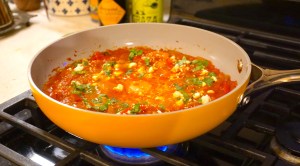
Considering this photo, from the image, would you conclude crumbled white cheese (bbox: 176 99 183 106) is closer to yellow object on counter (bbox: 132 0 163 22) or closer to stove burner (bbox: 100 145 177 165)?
stove burner (bbox: 100 145 177 165)

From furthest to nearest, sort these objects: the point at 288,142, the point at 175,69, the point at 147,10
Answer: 1. the point at 147,10
2. the point at 175,69
3. the point at 288,142

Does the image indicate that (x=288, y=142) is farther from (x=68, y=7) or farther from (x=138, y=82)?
(x=68, y=7)

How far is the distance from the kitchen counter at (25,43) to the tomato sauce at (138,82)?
0.14m

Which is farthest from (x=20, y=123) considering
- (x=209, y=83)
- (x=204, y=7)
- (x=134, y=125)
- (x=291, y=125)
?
(x=204, y=7)

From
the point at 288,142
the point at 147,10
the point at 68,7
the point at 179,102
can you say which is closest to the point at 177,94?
the point at 179,102

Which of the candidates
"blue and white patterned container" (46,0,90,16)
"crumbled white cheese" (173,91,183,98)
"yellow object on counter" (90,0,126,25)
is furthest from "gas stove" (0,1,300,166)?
"blue and white patterned container" (46,0,90,16)

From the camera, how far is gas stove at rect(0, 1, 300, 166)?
564 mm

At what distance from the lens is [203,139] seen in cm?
60

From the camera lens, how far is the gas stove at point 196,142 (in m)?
0.56

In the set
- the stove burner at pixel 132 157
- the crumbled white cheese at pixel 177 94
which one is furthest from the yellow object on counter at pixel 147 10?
the stove burner at pixel 132 157

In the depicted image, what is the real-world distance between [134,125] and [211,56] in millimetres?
453

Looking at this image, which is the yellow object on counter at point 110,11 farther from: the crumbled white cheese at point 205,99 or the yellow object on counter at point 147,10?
the crumbled white cheese at point 205,99

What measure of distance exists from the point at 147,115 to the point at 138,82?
11.7 inches

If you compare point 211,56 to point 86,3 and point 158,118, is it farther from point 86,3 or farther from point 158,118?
point 86,3
